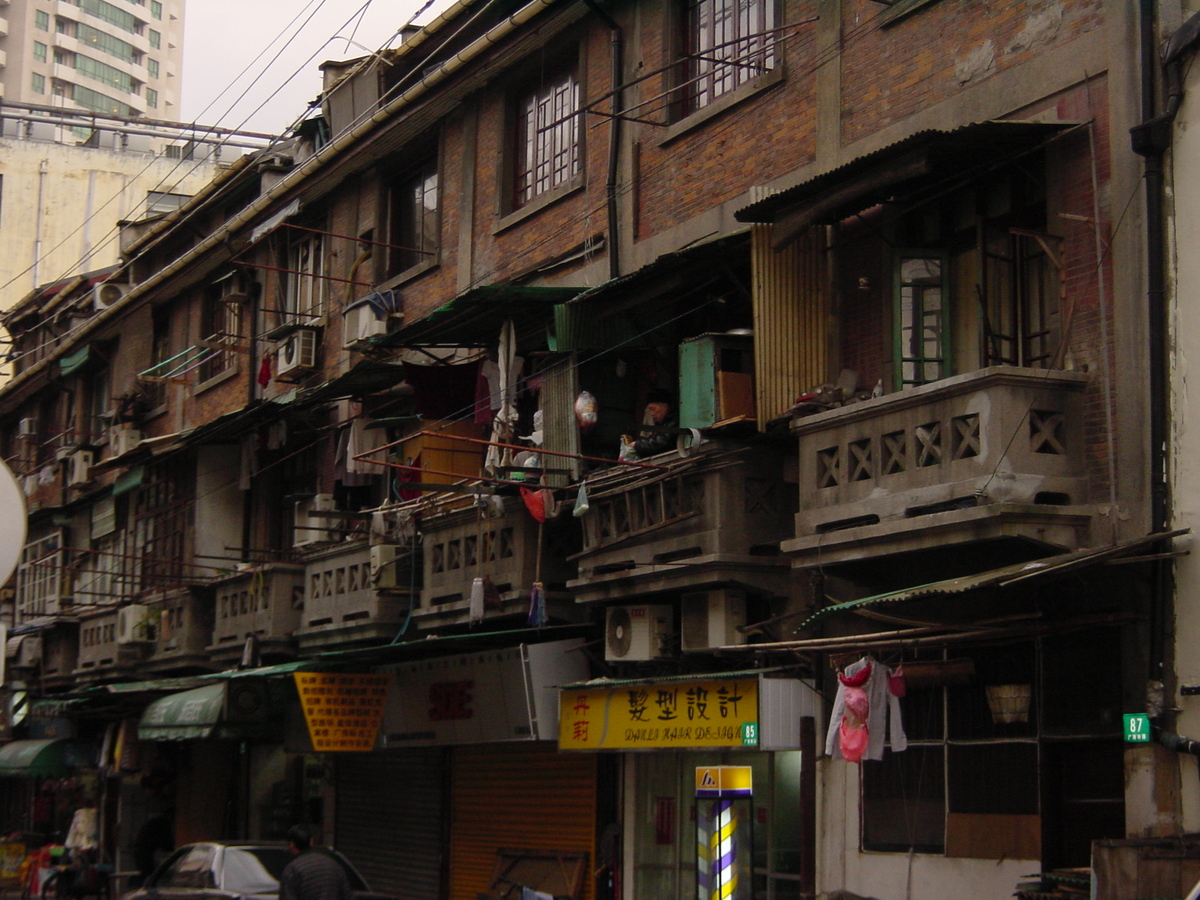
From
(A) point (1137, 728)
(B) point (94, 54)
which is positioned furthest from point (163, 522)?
(B) point (94, 54)

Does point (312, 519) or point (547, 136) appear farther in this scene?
point (312, 519)

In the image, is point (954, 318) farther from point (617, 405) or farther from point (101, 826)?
point (101, 826)

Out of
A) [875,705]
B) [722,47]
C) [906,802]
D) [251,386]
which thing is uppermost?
[722,47]

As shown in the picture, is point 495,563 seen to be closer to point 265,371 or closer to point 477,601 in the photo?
point 477,601

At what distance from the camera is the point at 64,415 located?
35.7 m

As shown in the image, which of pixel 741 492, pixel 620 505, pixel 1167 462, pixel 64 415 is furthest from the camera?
pixel 64 415

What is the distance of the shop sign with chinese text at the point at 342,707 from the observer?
19.6 metres

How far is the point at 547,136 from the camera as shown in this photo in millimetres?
19328

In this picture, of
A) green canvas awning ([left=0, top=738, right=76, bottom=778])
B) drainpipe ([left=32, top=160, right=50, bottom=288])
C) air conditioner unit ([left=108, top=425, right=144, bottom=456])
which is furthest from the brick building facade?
drainpipe ([left=32, top=160, right=50, bottom=288])

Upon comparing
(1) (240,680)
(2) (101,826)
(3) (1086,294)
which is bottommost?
(2) (101,826)

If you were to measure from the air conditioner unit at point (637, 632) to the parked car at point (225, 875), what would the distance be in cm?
334

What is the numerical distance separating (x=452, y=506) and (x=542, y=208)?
3.77 metres

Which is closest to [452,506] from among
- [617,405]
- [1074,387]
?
[617,405]

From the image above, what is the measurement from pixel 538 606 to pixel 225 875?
13.4ft
